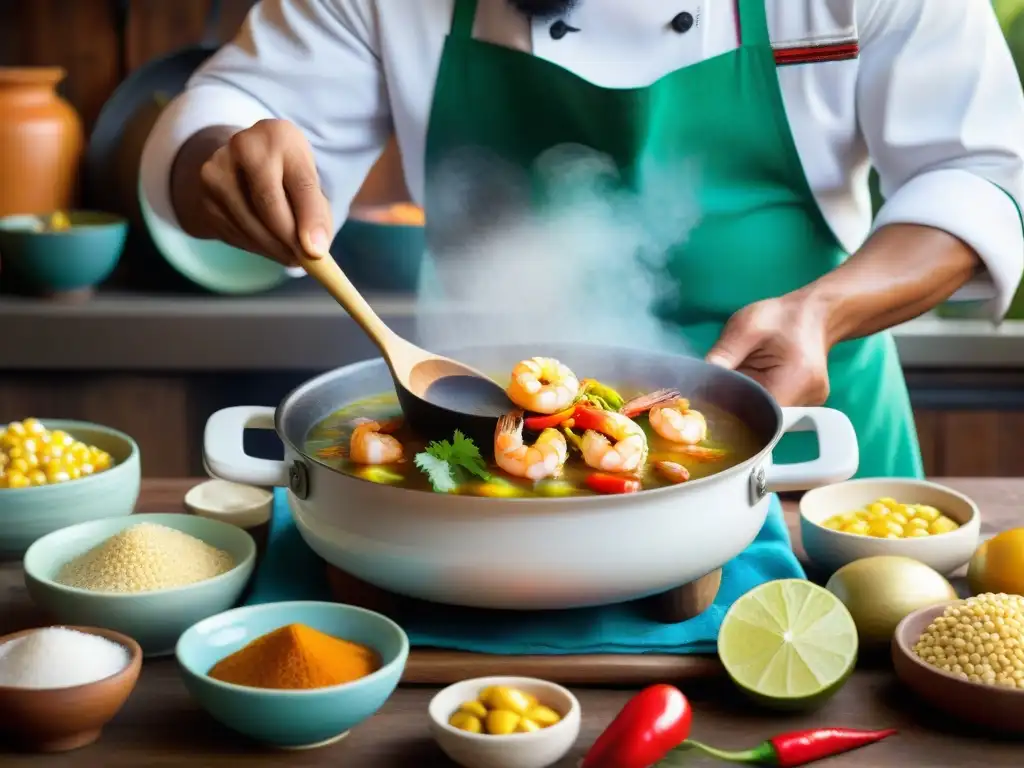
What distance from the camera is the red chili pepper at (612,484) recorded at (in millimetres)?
1258

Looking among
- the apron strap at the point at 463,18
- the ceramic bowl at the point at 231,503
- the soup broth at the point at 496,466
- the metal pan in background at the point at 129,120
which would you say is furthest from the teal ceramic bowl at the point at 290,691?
the metal pan in background at the point at 129,120

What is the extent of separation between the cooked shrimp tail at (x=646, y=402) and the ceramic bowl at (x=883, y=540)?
0.68ft

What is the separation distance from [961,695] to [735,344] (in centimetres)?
63

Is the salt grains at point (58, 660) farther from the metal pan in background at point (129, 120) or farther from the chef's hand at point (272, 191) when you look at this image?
the metal pan in background at point (129, 120)

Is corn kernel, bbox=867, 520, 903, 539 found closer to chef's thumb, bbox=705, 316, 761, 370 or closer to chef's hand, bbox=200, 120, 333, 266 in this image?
chef's thumb, bbox=705, 316, 761, 370

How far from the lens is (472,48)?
7.06ft

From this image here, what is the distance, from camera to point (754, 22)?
204 centimetres

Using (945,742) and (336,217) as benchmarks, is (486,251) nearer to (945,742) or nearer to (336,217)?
(336,217)

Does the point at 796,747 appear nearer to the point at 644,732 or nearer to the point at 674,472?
the point at 644,732

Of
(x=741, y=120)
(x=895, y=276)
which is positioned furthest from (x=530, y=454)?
(x=741, y=120)

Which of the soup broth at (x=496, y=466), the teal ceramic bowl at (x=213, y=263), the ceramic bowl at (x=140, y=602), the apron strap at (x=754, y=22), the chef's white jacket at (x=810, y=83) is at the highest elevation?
the apron strap at (x=754, y=22)

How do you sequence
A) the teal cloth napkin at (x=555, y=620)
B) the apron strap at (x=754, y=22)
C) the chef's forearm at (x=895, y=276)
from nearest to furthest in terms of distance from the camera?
the teal cloth napkin at (x=555, y=620) → the chef's forearm at (x=895, y=276) → the apron strap at (x=754, y=22)

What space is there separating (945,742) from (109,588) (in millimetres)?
806

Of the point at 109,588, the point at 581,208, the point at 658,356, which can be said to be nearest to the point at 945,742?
the point at 658,356
